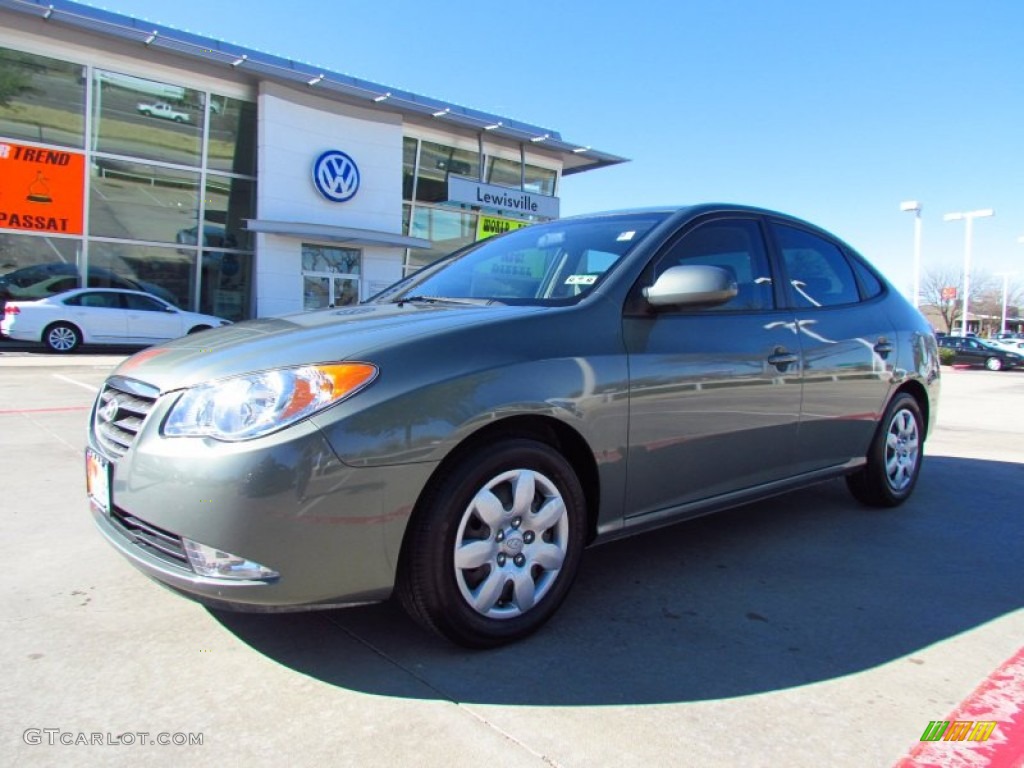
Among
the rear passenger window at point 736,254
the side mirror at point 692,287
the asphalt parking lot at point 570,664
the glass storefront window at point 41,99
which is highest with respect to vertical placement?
the glass storefront window at point 41,99

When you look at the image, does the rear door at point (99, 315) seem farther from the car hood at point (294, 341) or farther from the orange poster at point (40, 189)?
the car hood at point (294, 341)

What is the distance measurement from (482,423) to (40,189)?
60.9 ft

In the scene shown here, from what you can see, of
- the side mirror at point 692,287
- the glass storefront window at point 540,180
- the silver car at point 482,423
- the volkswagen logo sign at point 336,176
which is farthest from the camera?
the glass storefront window at point 540,180

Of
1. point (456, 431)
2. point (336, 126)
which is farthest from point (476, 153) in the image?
point (456, 431)

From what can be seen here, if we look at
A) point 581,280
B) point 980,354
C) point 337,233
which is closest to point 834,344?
point 581,280

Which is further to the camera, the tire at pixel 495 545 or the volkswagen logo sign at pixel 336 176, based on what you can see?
the volkswagen logo sign at pixel 336 176

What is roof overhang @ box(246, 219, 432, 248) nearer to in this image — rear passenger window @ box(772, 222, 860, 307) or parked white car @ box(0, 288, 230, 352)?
parked white car @ box(0, 288, 230, 352)

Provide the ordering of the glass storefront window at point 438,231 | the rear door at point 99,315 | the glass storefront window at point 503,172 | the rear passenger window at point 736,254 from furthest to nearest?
the glass storefront window at point 503,172
the glass storefront window at point 438,231
the rear door at point 99,315
the rear passenger window at point 736,254

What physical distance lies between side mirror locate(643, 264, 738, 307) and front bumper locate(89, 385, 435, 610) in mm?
1232

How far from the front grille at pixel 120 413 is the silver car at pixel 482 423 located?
0.04 feet

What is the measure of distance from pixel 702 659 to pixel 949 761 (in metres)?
0.76

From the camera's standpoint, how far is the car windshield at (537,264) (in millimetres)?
3139

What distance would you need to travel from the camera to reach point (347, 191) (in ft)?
→ 67.7

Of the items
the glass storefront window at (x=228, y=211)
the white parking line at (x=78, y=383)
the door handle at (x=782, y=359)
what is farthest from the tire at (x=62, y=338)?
the door handle at (x=782, y=359)
